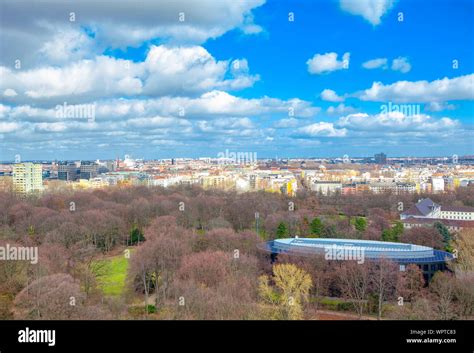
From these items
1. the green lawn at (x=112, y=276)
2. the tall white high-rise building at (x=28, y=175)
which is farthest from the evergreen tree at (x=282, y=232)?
the tall white high-rise building at (x=28, y=175)

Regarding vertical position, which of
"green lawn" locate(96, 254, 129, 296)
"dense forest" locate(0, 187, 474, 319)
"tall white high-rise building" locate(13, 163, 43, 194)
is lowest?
"green lawn" locate(96, 254, 129, 296)

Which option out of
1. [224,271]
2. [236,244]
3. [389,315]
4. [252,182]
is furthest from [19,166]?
[389,315]

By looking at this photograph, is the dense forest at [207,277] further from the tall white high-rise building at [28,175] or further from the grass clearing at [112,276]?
the tall white high-rise building at [28,175]

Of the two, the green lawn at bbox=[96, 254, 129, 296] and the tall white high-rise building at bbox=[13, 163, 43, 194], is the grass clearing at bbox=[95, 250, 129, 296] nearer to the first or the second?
the green lawn at bbox=[96, 254, 129, 296]

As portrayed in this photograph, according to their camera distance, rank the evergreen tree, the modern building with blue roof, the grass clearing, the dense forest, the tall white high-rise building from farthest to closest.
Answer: the tall white high-rise building < the evergreen tree < the modern building with blue roof < the grass clearing < the dense forest

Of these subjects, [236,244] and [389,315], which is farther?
[236,244]

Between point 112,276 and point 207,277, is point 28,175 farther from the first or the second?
point 207,277

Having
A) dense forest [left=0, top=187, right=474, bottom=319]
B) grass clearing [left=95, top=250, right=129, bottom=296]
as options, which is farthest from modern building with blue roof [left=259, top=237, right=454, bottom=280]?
grass clearing [left=95, top=250, right=129, bottom=296]

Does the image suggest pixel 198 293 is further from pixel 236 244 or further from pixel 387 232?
pixel 387 232
